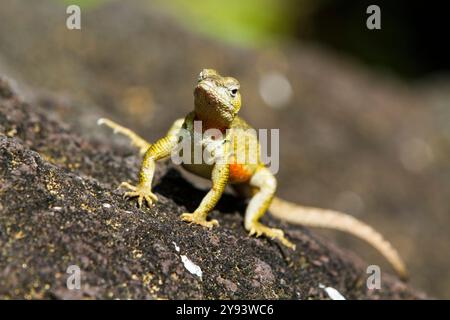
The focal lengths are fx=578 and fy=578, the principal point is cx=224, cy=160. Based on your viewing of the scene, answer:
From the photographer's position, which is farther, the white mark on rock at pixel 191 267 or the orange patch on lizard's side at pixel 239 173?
the orange patch on lizard's side at pixel 239 173

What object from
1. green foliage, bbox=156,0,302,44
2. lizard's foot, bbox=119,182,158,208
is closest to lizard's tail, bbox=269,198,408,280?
lizard's foot, bbox=119,182,158,208

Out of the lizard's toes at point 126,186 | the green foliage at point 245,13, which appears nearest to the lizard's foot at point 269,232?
the lizard's toes at point 126,186

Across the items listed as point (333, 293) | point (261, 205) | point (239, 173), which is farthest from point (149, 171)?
point (333, 293)

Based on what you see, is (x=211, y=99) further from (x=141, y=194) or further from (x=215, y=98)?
(x=141, y=194)

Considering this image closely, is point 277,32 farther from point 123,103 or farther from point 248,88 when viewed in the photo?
point 123,103

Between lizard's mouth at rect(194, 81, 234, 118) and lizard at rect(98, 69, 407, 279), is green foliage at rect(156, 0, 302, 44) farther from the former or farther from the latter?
lizard's mouth at rect(194, 81, 234, 118)

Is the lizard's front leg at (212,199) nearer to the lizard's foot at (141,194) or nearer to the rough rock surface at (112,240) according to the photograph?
the rough rock surface at (112,240)

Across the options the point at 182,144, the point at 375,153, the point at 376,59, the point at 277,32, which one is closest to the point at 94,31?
the point at 375,153
